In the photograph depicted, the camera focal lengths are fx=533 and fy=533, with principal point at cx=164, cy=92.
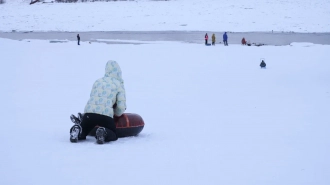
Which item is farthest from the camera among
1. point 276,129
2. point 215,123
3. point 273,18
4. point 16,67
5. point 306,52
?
point 273,18

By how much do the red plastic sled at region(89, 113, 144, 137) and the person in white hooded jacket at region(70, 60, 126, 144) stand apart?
25 cm

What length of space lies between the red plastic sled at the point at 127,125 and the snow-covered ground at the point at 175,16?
3396 centimetres

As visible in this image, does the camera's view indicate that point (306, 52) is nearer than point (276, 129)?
No

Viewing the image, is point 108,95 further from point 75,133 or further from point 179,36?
point 179,36

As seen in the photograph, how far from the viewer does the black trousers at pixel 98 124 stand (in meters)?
6.79

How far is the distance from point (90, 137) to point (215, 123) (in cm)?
236

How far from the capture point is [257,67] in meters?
19.6

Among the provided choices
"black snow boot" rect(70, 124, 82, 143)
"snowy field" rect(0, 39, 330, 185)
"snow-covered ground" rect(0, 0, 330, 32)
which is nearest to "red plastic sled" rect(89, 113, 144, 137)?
"snowy field" rect(0, 39, 330, 185)

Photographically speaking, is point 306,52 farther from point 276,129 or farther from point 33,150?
point 33,150

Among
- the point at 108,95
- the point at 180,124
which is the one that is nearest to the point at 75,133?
the point at 108,95

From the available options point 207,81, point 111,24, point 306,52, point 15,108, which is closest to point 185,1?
point 111,24

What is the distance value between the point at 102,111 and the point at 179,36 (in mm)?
30929

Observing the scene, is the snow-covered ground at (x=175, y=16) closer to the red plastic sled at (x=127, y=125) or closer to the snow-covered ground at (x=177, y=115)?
the snow-covered ground at (x=177, y=115)

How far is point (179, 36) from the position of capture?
37.4 metres
